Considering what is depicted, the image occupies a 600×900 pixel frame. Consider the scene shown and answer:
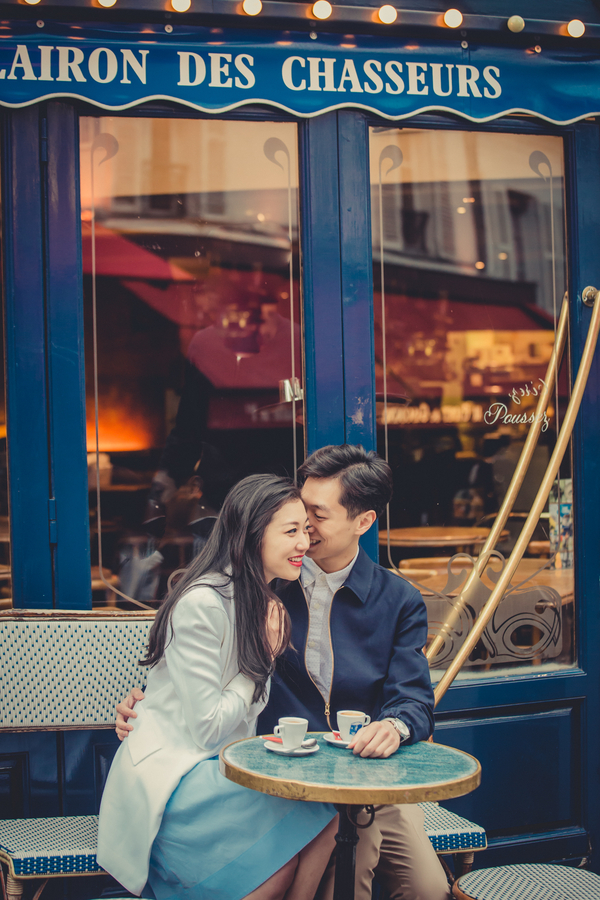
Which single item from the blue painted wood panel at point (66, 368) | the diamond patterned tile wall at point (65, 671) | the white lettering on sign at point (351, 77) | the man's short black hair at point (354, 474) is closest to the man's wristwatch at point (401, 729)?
the man's short black hair at point (354, 474)

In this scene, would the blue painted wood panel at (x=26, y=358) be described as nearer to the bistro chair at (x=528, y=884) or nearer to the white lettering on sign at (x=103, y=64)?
the white lettering on sign at (x=103, y=64)

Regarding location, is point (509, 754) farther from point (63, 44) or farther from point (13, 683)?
point (63, 44)

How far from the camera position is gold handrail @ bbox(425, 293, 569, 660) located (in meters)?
3.53

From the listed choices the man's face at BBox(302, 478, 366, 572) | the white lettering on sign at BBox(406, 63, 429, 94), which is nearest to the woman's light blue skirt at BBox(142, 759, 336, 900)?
the man's face at BBox(302, 478, 366, 572)

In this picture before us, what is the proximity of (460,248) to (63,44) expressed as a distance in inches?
74.2

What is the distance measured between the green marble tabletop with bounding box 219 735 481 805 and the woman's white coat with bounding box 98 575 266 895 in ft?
0.41

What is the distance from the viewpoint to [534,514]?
336 centimetres

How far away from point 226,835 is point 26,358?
77.8 inches

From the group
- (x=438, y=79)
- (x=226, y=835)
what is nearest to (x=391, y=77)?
(x=438, y=79)

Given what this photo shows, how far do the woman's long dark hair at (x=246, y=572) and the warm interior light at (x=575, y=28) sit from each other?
2436 mm

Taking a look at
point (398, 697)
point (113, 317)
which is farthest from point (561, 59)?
point (398, 697)

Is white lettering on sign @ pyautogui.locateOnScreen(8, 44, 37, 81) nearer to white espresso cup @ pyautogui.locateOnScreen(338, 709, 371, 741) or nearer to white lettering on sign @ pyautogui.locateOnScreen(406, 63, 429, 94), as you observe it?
white lettering on sign @ pyautogui.locateOnScreen(406, 63, 429, 94)

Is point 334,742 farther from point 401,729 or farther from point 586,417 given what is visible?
point 586,417

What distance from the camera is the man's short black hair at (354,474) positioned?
260 centimetres
